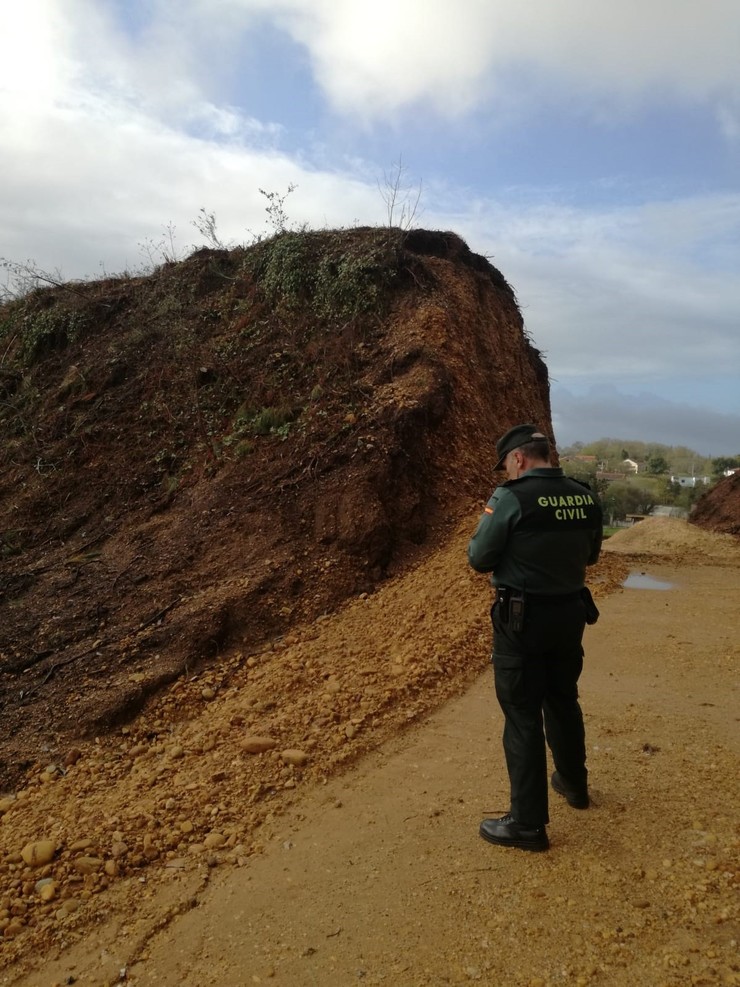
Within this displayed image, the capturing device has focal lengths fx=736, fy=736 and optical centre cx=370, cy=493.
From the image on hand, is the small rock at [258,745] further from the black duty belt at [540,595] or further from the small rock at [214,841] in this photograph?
the black duty belt at [540,595]

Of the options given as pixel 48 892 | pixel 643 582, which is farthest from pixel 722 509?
pixel 48 892

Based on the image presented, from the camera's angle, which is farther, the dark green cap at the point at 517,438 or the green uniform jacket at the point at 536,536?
the dark green cap at the point at 517,438

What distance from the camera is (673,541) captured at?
13.1m

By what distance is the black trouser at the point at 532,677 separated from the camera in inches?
131

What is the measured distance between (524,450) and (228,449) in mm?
A: 6102

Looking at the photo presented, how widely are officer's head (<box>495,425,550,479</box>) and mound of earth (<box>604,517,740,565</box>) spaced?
8662 millimetres

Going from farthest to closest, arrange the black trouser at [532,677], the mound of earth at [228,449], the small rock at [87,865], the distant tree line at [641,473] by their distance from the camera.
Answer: the distant tree line at [641,473], the mound of earth at [228,449], the small rock at [87,865], the black trouser at [532,677]

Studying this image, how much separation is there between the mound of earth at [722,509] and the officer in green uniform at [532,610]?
1269 centimetres

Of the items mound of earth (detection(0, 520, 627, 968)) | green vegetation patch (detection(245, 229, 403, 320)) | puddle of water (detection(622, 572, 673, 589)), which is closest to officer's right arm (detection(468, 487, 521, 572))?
mound of earth (detection(0, 520, 627, 968))

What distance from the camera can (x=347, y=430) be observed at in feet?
28.2

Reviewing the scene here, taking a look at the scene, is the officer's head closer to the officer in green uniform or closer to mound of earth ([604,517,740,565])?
the officer in green uniform

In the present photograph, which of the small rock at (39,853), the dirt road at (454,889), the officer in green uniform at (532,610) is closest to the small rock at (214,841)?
the dirt road at (454,889)

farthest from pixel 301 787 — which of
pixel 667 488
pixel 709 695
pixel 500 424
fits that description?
pixel 667 488

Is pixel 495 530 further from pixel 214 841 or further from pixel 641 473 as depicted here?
pixel 641 473
